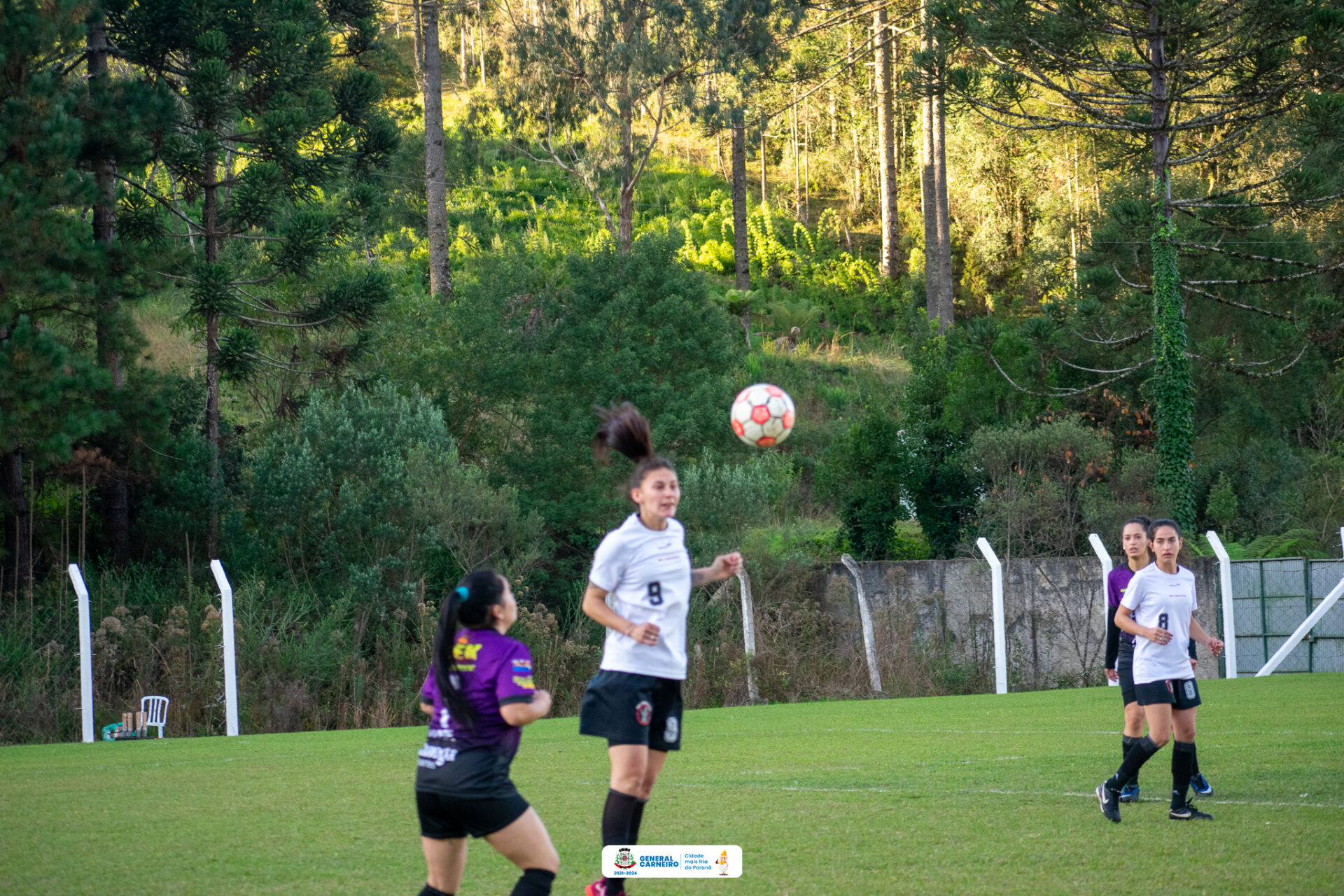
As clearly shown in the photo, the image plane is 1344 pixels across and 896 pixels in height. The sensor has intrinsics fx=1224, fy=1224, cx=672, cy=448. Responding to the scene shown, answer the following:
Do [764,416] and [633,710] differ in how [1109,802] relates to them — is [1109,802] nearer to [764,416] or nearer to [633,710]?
[633,710]

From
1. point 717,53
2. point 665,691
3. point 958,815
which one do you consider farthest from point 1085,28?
point 665,691

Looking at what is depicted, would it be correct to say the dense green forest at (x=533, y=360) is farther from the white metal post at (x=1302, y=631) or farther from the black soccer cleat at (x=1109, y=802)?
the black soccer cleat at (x=1109, y=802)

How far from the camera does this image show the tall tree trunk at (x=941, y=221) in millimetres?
38344

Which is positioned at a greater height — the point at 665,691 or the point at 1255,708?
the point at 665,691

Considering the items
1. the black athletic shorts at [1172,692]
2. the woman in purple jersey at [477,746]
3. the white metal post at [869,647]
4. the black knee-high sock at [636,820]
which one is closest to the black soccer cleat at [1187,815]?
the black athletic shorts at [1172,692]

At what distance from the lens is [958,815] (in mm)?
7426

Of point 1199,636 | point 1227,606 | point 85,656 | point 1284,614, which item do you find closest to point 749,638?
point 1227,606

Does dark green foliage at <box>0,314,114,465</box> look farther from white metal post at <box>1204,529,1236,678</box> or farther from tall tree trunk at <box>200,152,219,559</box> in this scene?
white metal post at <box>1204,529,1236,678</box>

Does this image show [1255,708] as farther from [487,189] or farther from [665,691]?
[487,189]

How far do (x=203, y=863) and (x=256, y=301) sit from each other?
21199 millimetres

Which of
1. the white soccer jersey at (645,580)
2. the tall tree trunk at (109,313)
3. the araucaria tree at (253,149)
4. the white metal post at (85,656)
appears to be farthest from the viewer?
the araucaria tree at (253,149)

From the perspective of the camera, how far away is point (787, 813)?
25.4 feet

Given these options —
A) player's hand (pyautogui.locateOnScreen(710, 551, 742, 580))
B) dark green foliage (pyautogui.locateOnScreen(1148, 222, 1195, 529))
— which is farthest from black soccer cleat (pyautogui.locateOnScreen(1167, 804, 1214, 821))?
dark green foliage (pyautogui.locateOnScreen(1148, 222, 1195, 529))

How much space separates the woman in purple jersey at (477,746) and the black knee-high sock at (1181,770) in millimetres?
4373
